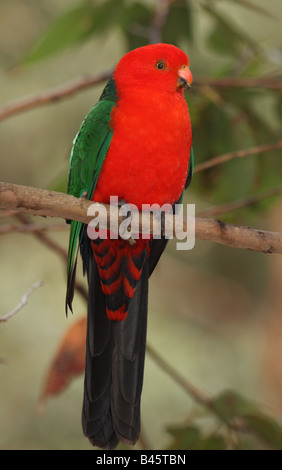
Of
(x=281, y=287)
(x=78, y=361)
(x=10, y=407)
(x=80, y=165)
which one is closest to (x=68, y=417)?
(x=10, y=407)

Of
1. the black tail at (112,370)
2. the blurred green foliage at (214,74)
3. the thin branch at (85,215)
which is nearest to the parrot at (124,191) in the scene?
the black tail at (112,370)

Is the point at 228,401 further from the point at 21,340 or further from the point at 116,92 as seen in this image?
the point at 21,340

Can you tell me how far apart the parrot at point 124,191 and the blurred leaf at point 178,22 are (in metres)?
0.71

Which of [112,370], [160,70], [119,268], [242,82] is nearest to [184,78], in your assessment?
[160,70]

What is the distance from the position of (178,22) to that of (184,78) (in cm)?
81

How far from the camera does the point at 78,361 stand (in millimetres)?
3207

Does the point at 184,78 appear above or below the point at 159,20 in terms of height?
below

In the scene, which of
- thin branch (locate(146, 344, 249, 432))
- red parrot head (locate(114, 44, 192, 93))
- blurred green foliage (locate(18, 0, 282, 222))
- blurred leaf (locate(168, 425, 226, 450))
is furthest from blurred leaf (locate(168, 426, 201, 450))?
red parrot head (locate(114, 44, 192, 93))

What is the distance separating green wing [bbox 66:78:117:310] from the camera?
2.95 metres

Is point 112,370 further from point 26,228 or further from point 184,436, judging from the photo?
point 26,228

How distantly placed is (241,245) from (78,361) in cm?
111

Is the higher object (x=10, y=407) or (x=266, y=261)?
(x=266, y=261)

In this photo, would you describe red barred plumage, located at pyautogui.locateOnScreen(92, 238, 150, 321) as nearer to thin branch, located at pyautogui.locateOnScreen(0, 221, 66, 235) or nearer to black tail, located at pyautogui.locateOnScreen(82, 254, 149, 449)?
black tail, located at pyautogui.locateOnScreen(82, 254, 149, 449)

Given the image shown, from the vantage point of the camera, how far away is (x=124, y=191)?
3.00 m
